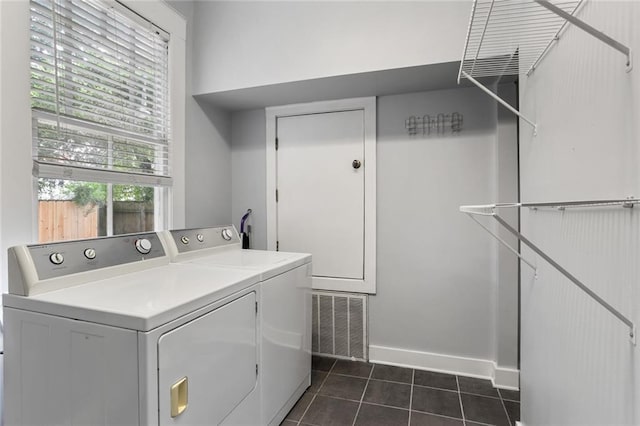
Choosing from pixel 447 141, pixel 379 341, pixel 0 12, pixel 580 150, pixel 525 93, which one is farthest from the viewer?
pixel 379 341

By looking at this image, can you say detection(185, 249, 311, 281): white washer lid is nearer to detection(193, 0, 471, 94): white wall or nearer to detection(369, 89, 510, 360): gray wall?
detection(369, 89, 510, 360): gray wall

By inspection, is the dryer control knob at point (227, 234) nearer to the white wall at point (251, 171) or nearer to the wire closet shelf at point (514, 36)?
the white wall at point (251, 171)

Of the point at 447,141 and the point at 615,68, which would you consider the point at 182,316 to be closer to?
the point at 615,68

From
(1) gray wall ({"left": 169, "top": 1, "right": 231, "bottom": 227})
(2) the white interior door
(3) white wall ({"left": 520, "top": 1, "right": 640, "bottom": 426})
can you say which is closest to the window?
(1) gray wall ({"left": 169, "top": 1, "right": 231, "bottom": 227})

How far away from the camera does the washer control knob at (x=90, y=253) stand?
1.33 meters

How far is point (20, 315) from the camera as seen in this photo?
1.13 m

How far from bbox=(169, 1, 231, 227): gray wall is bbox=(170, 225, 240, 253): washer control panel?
1.04ft

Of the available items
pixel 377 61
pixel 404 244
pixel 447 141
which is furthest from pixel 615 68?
pixel 404 244

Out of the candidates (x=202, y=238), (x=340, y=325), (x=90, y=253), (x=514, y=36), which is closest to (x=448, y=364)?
(x=340, y=325)

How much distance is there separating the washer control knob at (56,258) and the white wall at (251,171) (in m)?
1.62

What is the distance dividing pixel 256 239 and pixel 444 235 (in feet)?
4.97

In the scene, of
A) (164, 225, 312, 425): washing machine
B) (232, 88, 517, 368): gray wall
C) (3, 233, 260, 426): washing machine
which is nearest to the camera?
(3, 233, 260, 426): washing machine

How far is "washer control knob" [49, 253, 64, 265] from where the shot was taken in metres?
1.21

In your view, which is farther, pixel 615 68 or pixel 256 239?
pixel 256 239
